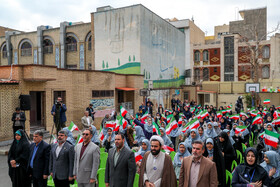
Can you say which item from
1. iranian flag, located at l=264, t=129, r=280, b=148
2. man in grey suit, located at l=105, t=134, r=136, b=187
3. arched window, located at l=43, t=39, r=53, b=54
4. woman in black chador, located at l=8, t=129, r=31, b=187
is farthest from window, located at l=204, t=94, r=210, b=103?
man in grey suit, located at l=105, t=134, r=136, b=187

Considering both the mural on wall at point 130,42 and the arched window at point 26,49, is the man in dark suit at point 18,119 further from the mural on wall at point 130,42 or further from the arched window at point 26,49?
the arched window at point 26,49

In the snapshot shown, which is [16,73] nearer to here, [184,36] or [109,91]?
[109,91]

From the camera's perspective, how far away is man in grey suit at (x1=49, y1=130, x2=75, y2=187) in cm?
525

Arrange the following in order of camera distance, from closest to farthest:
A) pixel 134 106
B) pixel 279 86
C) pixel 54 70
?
1. pixel 54 70
2. pixel 134 106
3. pixel 279 86

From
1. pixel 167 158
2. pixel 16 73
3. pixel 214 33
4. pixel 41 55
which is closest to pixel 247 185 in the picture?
pixel 167 158

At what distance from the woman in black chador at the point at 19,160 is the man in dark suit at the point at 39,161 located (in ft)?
1.15

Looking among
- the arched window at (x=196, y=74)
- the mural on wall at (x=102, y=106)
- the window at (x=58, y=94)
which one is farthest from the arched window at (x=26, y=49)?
the arched window at (x=196, y=74)

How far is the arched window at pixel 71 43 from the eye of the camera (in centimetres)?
3096

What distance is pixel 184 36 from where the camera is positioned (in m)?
39.5

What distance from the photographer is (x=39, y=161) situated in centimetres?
544

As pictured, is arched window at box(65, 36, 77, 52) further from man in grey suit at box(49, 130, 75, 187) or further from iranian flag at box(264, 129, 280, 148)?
iranian flag at box(264, 129, 280, 148)

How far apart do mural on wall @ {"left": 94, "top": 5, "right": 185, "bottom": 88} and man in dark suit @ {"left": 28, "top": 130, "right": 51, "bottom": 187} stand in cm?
1997

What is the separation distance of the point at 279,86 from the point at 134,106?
22.6 metres

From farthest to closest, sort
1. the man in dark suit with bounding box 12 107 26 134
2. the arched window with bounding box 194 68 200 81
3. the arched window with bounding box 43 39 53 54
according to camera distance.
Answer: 1. the arched window with bounding box 194 68 200 81
2. the arched window with bounding box 43 39 53 54
3. the man in dark suit with bounding box 12 107 26 134
